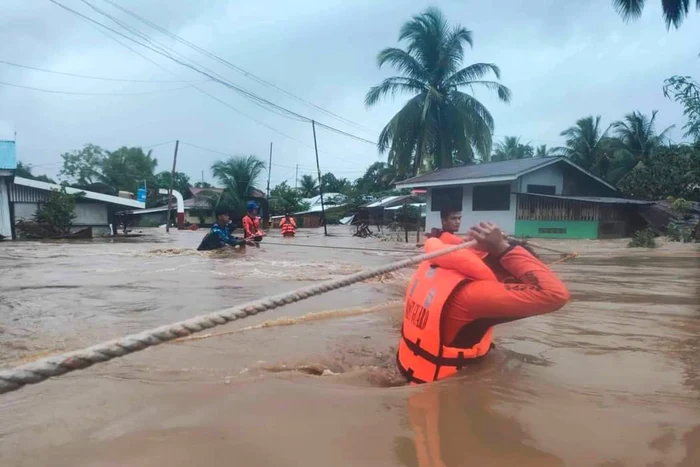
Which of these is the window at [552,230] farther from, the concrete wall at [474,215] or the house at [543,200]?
the concrete wall at [474,215]

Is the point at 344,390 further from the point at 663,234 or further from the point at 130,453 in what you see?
the point at 663,234

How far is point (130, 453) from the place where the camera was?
6.97 ft

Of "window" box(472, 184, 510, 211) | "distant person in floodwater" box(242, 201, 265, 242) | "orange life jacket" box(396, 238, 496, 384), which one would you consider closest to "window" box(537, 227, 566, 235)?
"window" box(472, 184, 510, 211)

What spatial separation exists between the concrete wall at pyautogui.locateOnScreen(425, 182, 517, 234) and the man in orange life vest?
1743cm

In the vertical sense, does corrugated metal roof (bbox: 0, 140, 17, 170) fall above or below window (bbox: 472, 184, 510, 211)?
above

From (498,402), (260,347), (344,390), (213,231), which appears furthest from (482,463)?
(213,231)

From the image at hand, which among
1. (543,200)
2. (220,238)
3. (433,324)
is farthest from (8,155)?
(433,324)

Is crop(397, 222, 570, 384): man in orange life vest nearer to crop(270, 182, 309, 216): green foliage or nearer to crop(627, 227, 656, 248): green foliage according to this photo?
crop(627, 227, 656, 248): green foliage

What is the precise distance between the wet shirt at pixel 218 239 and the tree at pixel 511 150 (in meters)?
34.4

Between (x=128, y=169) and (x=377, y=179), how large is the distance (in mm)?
25000

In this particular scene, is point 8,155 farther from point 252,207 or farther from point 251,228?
point 252,207

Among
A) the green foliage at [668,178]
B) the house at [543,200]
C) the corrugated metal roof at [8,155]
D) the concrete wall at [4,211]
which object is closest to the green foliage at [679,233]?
the house at [543,200]

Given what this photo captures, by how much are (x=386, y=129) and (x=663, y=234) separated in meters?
13.9

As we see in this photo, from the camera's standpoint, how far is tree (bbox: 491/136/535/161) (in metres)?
43.4
